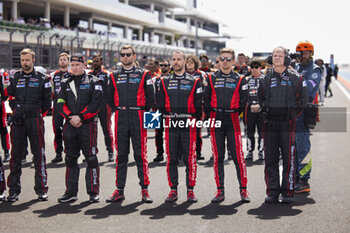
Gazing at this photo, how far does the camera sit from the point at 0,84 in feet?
22.5

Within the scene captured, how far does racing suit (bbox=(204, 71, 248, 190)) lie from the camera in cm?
638

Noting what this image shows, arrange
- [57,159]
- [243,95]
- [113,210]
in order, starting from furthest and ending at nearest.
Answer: [57,159] < [243,95] < [113,210]

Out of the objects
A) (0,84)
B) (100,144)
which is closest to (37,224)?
(0,84)

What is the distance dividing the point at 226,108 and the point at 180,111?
0.61 m

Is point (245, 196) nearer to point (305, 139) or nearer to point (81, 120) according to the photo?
point (305, 139)

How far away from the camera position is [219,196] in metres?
6.30

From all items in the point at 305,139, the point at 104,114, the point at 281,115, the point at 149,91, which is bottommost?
the point at 305,139

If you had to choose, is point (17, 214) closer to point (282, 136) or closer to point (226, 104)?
point (226, 104)

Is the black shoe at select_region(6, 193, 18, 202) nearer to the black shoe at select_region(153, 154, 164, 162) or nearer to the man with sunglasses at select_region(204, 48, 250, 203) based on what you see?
the man with sunglasses at select_region(204, 48, 250, 203)

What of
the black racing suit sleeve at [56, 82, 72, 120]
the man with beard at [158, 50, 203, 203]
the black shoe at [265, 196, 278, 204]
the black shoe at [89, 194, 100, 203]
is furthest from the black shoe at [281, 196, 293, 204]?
the black racing suit sleeve at [56, 82, 72, 120]

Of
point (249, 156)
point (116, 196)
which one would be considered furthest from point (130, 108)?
point (249, 156)

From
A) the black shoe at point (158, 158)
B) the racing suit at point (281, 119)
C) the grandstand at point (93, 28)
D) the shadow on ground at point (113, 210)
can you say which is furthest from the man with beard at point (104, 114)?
the grandstand at point (93, 28)

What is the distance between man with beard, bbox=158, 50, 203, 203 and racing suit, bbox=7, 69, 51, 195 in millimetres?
1719

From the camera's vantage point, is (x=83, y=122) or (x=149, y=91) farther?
(x=149, y=91)
